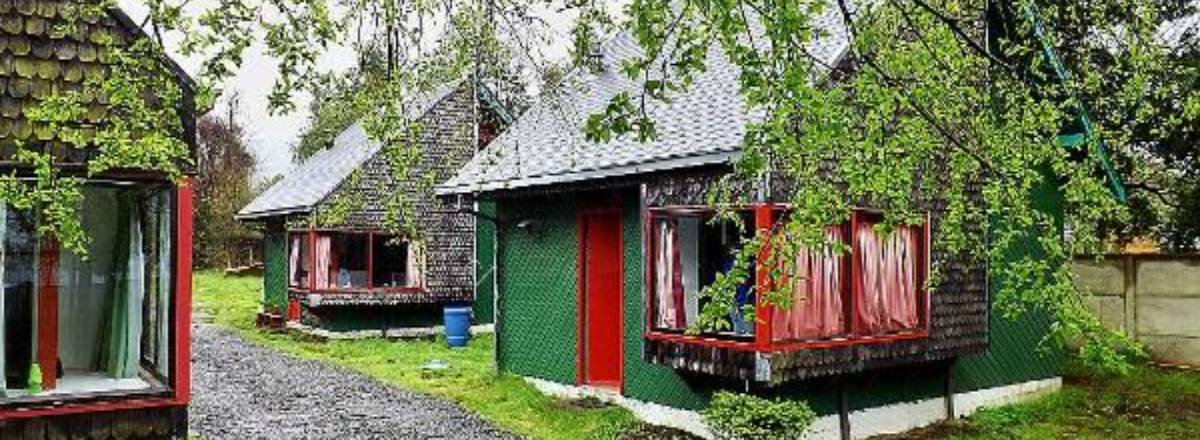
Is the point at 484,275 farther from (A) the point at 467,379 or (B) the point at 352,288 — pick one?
(A) the point at 467,379

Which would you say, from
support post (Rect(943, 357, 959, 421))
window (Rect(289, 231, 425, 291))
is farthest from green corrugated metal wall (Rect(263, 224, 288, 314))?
support post (Rect(943, 357, 959, 421))

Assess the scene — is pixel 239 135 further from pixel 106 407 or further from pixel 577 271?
pixel 106 407

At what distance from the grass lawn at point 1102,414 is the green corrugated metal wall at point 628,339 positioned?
0.43 m

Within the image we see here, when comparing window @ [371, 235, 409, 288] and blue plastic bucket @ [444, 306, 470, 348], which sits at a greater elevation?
window @ [371, 235, 409, 288]

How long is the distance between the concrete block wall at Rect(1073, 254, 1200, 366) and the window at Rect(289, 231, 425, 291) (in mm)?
11633

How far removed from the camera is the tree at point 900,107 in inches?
124

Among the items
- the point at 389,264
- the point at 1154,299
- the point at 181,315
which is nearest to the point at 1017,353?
the point at 1154,299

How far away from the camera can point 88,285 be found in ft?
22.5

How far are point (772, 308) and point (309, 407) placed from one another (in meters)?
5.99

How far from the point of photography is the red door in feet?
39.6

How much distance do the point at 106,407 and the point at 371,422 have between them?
189 inches

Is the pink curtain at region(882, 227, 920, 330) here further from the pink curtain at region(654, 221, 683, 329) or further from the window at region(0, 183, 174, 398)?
the window at region(0, 183, 174, 398)

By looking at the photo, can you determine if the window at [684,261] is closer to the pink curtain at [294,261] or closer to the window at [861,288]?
the window at [861,288]

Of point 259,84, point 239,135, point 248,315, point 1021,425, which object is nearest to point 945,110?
point 259,84
